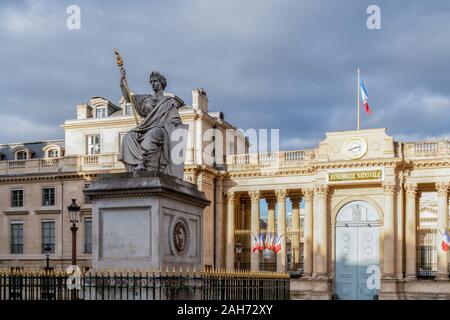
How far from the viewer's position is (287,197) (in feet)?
203

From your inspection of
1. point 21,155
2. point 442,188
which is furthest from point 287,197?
point 21,155

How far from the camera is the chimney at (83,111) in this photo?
65.6m

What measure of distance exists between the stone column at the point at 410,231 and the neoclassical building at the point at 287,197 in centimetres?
7

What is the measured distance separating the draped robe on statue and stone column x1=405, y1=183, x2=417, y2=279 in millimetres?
38935

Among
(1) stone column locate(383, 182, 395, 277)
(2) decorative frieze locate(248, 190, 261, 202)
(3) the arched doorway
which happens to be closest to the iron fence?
(1) stone column locate(383, 182, 395, 277)

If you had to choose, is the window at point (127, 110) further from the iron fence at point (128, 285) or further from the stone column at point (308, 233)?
the iron fence at point (128, 285)

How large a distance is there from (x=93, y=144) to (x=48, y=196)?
564 centimetres

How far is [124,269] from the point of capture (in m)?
16.5

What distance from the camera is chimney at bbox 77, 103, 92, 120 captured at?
65562 mm

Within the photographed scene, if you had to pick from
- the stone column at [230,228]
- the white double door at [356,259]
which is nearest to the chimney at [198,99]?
the stone column at [230,228]
